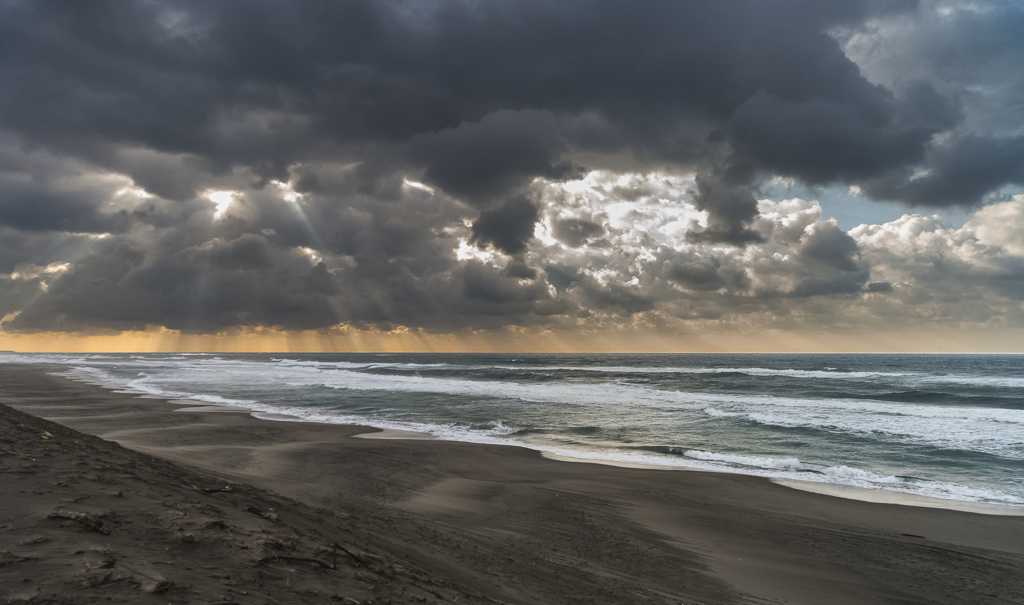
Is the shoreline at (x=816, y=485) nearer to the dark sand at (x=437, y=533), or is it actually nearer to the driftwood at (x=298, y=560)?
the dark sand at (x=437, y=533)

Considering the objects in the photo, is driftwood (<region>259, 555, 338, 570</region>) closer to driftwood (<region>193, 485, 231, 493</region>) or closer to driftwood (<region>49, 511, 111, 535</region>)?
driftwood (<region>49, 511, 111, 535</region>)

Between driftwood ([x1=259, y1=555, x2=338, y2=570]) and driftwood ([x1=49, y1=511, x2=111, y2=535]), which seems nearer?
driftwood ([x1=49, y1=511, x2=111, y2=535])

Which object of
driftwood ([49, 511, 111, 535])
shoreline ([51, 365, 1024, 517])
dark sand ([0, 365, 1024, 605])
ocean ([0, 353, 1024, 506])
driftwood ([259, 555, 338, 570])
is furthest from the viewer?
ocean ([0, 353, 1024, 506])

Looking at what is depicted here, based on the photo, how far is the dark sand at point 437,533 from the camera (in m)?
3.60

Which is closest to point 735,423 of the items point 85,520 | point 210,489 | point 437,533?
point 437,533

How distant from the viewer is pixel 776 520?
31.1 ft

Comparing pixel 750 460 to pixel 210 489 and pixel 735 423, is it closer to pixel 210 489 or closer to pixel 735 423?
pixel 735 423

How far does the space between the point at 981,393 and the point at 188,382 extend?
208ft

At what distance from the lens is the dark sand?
11.8 feet

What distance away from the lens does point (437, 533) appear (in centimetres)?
732

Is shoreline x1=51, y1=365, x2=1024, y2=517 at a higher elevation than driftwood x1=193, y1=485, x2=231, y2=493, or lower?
lower

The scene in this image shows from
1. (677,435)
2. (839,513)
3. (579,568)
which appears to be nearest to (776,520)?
(839,513)

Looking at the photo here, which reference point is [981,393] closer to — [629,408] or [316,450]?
[629,408]

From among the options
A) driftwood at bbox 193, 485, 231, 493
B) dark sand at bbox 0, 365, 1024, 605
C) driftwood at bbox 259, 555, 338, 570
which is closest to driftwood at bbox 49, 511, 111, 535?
dark sand at bbox 0, 365, 1024, 605
